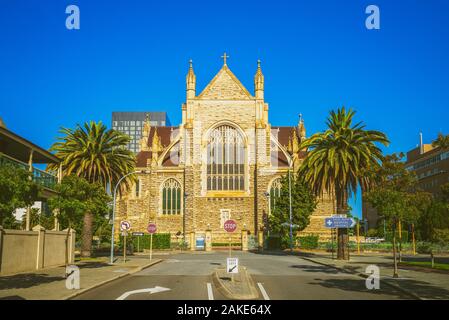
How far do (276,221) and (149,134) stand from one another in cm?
3183

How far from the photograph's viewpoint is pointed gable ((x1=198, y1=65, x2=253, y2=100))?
2655 inches

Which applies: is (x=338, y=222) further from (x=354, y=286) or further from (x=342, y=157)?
(x=354, y=286)

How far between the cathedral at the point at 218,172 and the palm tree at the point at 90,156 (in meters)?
→ 23.8

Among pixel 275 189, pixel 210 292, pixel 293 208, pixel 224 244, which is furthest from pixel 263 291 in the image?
pixel 275 189

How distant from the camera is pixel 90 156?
40594mm

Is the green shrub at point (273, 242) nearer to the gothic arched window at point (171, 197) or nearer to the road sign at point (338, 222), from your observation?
the gothic arched window at point (171, 197)

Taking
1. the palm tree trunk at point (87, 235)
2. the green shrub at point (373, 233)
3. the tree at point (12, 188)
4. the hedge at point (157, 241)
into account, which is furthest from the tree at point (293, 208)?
the tree at point (12, 188)

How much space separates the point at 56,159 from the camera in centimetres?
3569

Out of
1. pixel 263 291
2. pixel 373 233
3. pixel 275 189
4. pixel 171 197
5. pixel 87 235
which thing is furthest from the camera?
pixel 373 233

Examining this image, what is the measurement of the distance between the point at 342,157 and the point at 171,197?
35.8 metres

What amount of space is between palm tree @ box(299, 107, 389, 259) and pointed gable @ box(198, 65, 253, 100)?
3071 centimetres

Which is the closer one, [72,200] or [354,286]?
[354,286]

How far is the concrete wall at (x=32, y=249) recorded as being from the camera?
23.8 metres

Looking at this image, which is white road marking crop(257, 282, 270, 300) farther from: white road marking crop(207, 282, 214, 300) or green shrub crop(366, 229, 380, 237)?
green shrub crop(366, 229, 380, 237)
